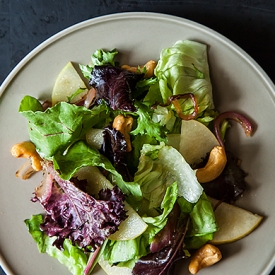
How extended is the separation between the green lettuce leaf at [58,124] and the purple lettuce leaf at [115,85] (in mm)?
83

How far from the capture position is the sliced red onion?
180 centimetres

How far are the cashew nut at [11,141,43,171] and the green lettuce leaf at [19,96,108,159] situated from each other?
0.10 metres

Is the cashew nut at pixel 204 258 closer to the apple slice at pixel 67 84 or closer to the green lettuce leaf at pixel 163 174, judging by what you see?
the green lettuce leaf at pixel 163 174

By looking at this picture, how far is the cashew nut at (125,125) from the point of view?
1786mm

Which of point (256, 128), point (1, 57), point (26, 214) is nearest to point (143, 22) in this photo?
point (256, 128)

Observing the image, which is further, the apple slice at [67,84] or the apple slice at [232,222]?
the apple slice at [67,84]

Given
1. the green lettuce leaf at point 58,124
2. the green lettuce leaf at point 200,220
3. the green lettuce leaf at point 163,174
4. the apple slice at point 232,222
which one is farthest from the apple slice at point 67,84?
the apple slice at point 232,222

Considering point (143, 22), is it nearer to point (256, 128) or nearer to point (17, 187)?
point (256, 128)

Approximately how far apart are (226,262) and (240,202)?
0.27 m

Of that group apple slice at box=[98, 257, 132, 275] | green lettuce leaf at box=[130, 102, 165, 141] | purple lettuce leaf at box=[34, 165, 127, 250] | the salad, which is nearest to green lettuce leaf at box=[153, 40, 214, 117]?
the salad

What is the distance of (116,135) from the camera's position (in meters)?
1.77

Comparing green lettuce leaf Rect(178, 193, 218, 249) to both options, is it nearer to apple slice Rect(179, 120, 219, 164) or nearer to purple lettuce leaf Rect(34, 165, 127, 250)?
apple slice Rect(179, 120, 219, 164)

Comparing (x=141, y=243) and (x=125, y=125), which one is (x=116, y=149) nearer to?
(x=125, y=125)

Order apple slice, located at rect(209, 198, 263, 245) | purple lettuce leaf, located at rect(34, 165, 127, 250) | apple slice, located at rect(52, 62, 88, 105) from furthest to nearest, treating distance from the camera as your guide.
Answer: apple slice, located at rect(52, 62, 88, 105) → apple slice, located at rect(209, 198, 263, 245) → purple lettuce leaf, located at rect(34, 165, 127, 250)
